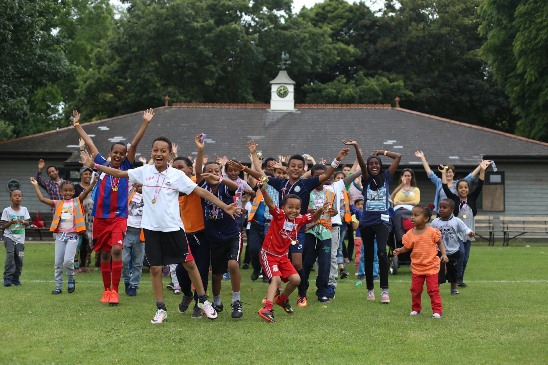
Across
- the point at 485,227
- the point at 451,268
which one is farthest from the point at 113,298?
the point at 485,227

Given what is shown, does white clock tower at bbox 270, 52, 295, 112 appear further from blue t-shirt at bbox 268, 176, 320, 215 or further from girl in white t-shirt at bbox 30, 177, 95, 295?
blue t-shirt at bbox 268, 176, 320, 215

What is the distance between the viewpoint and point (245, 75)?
4784 cm

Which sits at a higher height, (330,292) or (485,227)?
(330,292)

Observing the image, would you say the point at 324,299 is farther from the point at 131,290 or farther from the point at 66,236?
the point at 66,236

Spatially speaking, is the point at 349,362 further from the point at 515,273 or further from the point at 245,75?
the point at 245,75

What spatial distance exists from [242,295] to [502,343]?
5299 mm

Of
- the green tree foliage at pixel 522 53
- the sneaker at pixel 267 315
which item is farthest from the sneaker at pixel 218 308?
the green tree foliage at pixel 522 53

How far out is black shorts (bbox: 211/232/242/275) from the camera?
35.4 ft

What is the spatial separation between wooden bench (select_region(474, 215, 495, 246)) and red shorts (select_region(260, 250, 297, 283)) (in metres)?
20.2

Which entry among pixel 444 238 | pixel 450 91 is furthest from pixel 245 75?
pixel 444 238

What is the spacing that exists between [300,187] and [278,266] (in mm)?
1278

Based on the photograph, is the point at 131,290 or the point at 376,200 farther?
the point at 131,290

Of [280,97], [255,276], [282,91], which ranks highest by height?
[282,91]

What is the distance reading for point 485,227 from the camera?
32.4m
